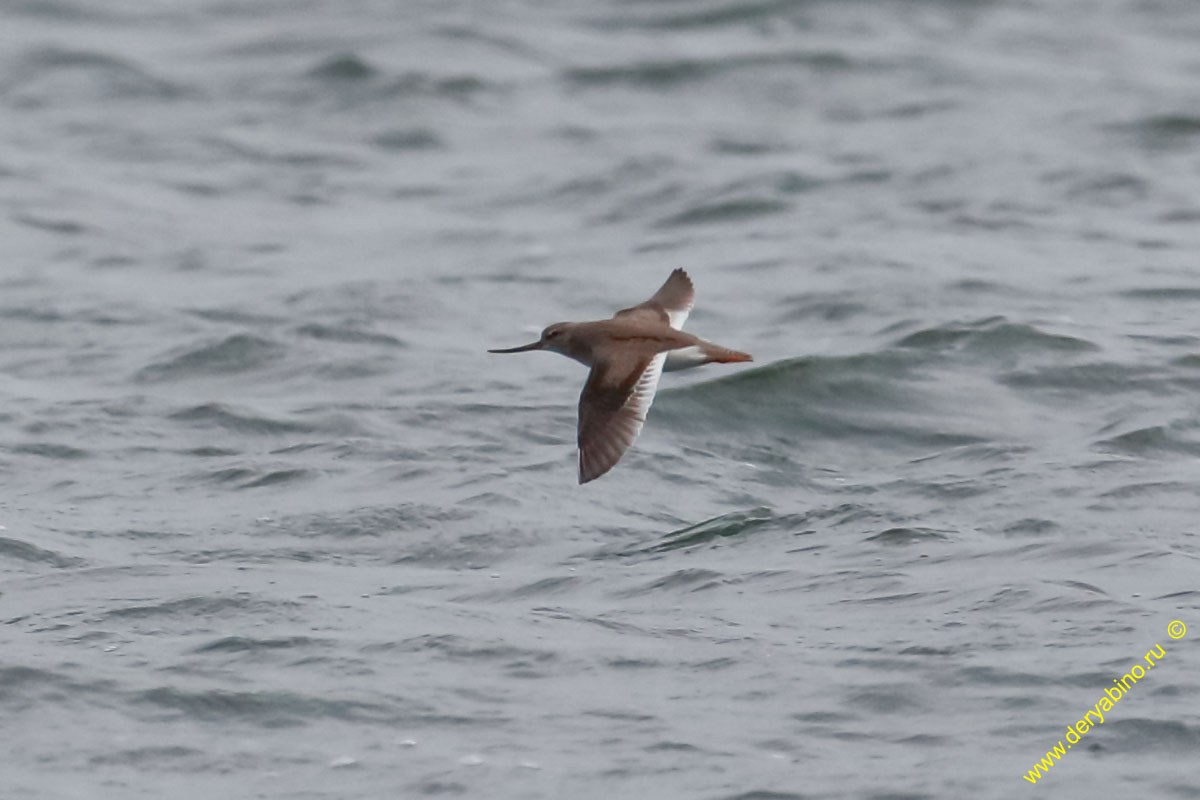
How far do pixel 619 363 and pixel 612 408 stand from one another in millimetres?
312

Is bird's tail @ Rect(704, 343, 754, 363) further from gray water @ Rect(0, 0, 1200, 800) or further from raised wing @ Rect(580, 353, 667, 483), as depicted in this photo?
gray water @ Rect(0, 0, 1200, 800)

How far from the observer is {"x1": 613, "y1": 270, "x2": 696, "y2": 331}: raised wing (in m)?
9.02

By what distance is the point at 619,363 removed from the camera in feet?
26.6

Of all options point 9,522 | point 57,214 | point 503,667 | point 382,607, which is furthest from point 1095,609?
point 57,214

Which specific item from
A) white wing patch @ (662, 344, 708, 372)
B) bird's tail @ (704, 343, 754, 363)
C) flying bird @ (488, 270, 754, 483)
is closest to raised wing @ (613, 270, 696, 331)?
flying bird @ (488, 270, 754, 483)

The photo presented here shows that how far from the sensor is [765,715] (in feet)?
22.0

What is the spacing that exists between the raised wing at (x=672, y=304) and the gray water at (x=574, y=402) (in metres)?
0.79

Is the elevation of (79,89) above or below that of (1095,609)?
above

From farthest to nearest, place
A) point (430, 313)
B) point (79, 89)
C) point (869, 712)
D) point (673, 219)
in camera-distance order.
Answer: point (79, 89)
point (673, 219)
point (430, 313)
point (869, 712)

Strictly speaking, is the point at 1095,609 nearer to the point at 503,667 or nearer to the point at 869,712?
the point at 869,712

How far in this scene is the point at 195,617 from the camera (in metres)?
7.62

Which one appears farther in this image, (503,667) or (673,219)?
(673,219)

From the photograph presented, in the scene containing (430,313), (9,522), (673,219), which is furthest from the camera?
(673,219)

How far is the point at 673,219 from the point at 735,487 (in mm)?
5498
